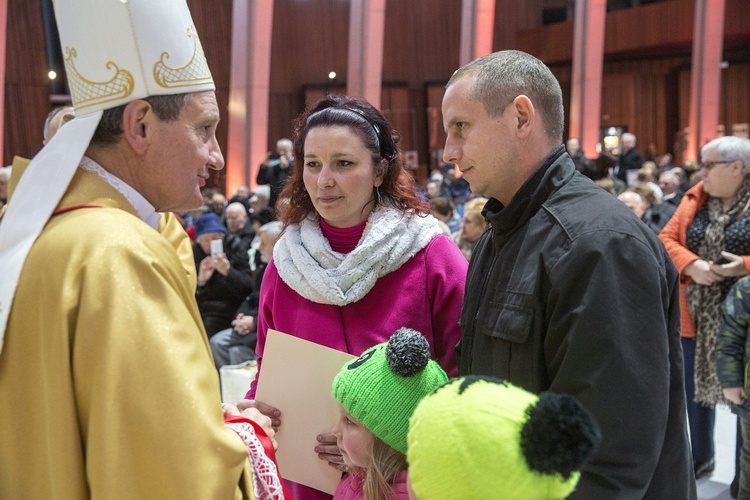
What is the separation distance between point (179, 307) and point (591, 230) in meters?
0.75

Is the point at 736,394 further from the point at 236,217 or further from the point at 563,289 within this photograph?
the point at 236,217

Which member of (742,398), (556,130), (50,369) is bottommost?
(742,398)

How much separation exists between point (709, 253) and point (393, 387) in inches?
113

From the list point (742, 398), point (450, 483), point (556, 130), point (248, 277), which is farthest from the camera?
point (248, 277)

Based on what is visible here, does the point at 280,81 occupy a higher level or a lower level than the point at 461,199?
higher

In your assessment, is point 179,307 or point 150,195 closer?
point 179,307

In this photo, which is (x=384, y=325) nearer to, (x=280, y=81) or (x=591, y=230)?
(x=591, y=230)

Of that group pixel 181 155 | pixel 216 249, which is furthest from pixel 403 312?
pixel 216 249

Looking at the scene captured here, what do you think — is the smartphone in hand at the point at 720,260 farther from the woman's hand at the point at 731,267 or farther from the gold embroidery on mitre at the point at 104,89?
the gold embroidery on mitre at the point at 104,89

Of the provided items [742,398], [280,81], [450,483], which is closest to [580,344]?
[450,483]

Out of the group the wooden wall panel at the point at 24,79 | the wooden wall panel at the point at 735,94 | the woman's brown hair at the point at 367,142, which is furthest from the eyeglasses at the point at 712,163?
the wooden wall panel at the point at 735,94

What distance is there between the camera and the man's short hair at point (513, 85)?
5.19ft

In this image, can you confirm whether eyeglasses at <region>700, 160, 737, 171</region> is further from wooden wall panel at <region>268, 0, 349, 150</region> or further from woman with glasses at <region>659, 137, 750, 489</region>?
wooden wall panel at <region>268, 0, 349, 150</region>

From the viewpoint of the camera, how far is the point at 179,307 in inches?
50.8
